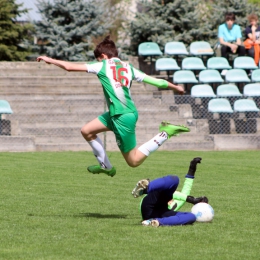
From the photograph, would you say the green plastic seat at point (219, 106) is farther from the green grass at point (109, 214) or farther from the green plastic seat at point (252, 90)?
the green grass at point (109, 214)

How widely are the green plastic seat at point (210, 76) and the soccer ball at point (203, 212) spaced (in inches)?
495

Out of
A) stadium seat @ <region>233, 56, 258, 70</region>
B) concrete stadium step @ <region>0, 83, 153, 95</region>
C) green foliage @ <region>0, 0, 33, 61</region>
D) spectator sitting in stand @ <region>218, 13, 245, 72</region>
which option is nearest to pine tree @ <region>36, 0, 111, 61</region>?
green foliage @ <region>0, 0, 33, 61</region>

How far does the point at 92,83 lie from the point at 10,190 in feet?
34.9

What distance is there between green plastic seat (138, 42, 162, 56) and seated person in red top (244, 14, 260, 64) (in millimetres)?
2639

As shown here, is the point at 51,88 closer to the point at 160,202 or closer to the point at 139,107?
the point at 139,107

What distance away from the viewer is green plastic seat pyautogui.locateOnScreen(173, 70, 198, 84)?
20938 millimetres

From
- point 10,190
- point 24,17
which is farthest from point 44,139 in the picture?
point 24,17

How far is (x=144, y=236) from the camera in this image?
25.1 ft

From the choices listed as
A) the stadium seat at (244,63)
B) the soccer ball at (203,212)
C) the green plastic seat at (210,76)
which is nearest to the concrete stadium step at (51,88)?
the green plastic seat at (210,76)

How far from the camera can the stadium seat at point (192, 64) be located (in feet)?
71.5

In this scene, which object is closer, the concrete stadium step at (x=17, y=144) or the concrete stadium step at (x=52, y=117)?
the concrete stadium step at (x=17, y=144)

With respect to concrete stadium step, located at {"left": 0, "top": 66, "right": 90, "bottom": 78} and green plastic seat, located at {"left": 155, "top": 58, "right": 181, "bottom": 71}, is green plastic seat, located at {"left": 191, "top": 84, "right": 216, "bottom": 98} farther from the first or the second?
concrete stadium step, located at {"left": 0, "top": 66, "right": 90, "bottom": 78}

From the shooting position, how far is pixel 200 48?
906 inches

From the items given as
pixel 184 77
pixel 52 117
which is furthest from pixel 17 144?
pixel 184 77
